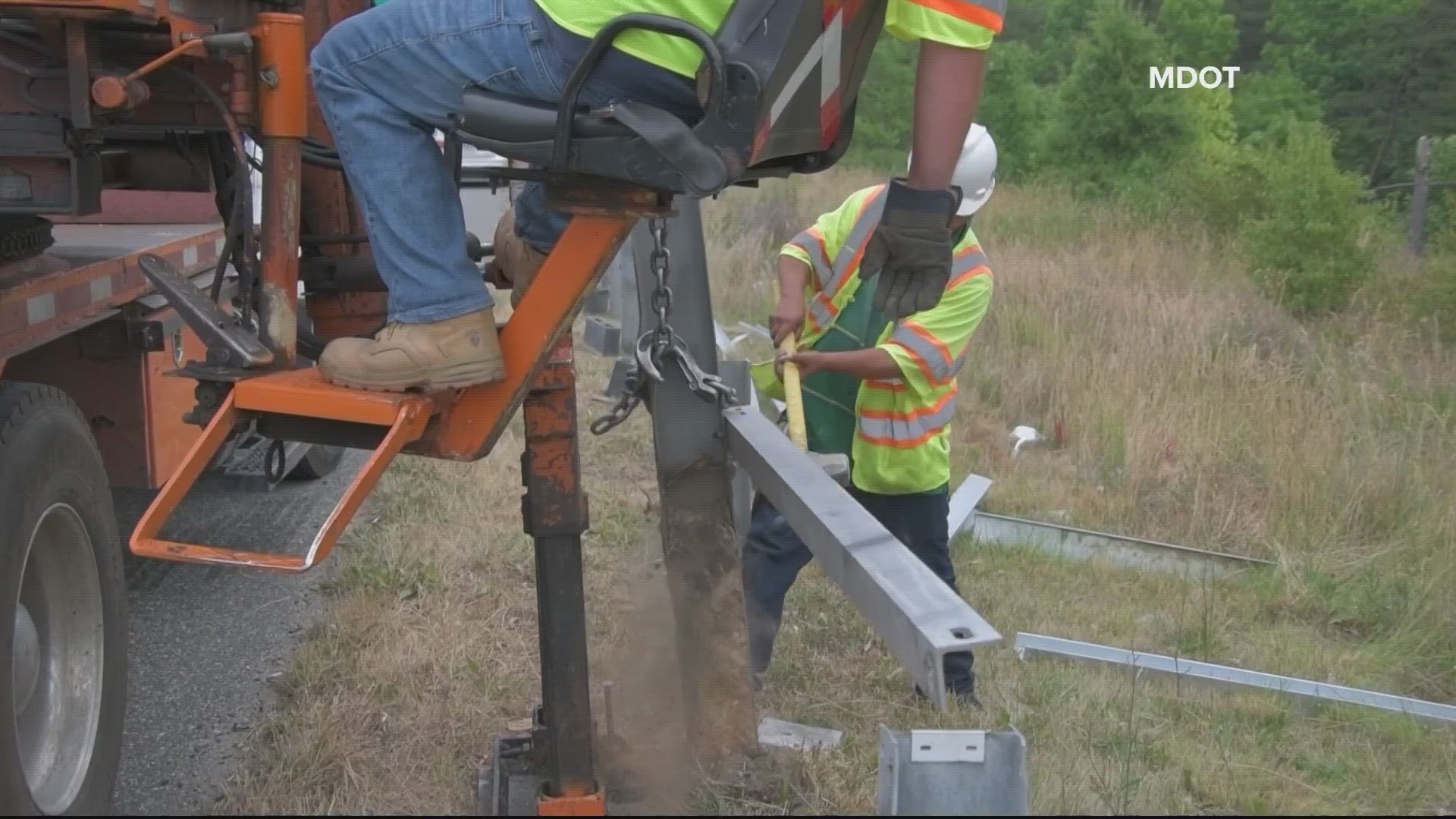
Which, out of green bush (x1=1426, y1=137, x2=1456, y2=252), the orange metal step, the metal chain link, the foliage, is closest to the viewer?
the orange metal step

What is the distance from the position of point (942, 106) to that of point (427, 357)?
3.59 ft

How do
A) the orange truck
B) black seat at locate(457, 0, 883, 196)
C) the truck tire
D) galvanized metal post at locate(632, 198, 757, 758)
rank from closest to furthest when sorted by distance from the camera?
black seat at locate(457, 0, 883, 196)
the orange truck
the truck tire
galvanized metal post at locate(632, 198, 757, 758)

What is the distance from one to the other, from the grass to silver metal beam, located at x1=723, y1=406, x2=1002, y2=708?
951mm

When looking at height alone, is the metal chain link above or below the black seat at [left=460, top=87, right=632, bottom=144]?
below

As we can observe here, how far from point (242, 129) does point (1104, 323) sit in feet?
25.4

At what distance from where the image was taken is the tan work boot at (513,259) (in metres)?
3.40

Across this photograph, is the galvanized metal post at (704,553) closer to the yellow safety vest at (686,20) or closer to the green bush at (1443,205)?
the yellow safety vest at (686,20)

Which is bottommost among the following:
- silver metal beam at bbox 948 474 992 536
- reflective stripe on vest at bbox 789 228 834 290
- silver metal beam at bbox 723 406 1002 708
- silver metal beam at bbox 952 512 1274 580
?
silver metal beam at bbox 952 512 1274 580

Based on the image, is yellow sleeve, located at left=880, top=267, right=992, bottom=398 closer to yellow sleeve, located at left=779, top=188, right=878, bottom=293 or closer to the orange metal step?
yellow sleeve, located at left=779, top=188, right=878, bottom=293

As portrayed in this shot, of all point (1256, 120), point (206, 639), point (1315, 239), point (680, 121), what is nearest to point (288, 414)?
point (680, 121)

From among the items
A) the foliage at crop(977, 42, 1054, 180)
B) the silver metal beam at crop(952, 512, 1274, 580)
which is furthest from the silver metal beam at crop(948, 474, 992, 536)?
the foliage at crop(977, 42, 1054, 180)

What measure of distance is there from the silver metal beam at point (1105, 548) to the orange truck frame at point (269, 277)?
3.31m

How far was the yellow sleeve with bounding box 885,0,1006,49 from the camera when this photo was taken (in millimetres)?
2756

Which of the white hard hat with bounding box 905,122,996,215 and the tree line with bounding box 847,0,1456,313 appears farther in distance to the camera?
the tree line with bounding box 847,0,1456,313
